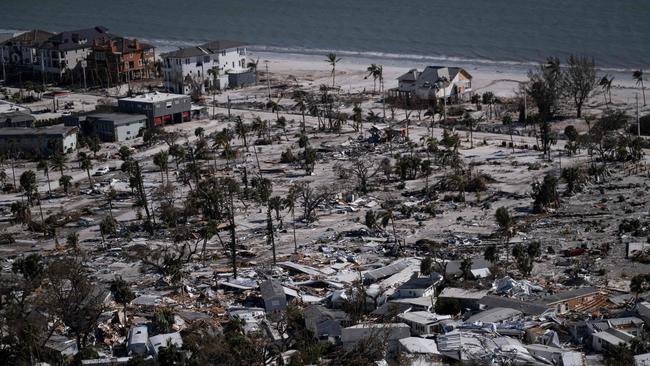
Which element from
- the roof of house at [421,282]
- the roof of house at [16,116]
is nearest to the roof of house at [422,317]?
the roof of house at [421,282]

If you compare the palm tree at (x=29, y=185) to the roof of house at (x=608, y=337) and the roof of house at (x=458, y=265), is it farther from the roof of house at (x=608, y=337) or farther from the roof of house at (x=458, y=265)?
the roof of house at (x=608, y=337)

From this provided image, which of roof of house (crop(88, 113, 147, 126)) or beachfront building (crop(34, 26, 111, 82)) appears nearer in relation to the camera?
roof of house (crop(88, 113, 147, 126))

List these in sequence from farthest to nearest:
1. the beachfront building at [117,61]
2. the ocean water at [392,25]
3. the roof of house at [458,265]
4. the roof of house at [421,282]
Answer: the ocean water at [392,25], the beachfront building at [117,61], the roof of house at [458,265], the roof of house at [421,282]

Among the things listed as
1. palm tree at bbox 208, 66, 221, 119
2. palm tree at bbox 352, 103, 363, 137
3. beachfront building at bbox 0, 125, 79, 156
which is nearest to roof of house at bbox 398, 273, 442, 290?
palm tree at bbox 352, 103, 363, 137

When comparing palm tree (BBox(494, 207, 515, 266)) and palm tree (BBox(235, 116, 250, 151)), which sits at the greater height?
palm tree (BBox(235, 116, 250, 151))

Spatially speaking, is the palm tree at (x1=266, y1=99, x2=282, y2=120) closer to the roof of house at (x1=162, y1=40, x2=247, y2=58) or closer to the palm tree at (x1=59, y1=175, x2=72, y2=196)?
the roof of house at (x1=162, y1=40, x2=247, y2=58)

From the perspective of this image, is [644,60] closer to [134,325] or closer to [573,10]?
[573,10]
